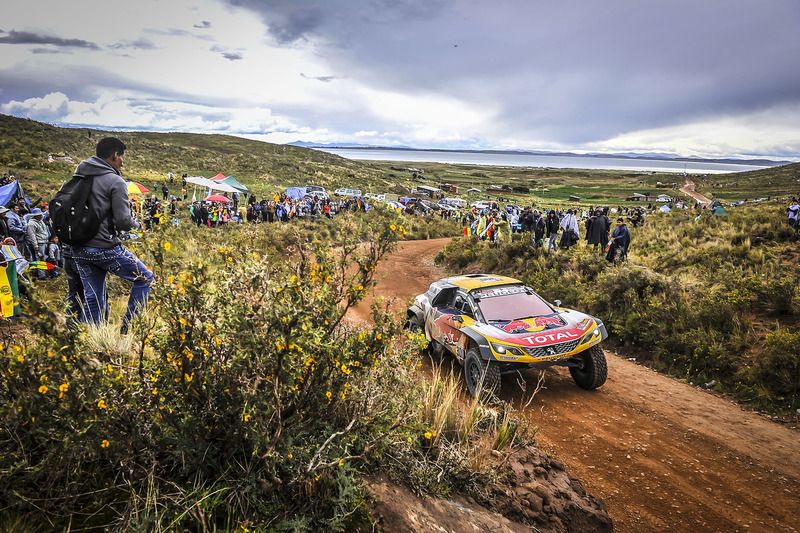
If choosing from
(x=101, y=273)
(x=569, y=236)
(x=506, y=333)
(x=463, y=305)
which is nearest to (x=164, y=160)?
(x=569, y=236)

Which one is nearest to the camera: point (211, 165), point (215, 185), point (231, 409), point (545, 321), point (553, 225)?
point (231, 409)

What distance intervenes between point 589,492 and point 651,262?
39.5 feet

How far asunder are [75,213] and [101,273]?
0.70 metres

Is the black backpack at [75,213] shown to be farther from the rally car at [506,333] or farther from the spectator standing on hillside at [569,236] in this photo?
the spectator standing on hillside at [569,236]

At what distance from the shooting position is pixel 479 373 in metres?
6.18

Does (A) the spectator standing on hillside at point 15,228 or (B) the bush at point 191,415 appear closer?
(B) the bush at point 191,415

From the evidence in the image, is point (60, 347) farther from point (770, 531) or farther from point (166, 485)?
point (770, 531)

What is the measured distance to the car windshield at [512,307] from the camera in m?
6.95

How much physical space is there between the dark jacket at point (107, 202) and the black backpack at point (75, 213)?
0.15 feet

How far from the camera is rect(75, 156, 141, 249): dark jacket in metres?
3.91

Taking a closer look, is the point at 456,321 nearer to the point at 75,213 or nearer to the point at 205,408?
the point at 205,408

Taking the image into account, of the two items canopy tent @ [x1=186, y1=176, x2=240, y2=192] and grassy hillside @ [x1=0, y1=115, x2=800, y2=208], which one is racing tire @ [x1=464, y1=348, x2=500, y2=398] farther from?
grassy hillside @ [x1=0, y1=115, x2=800, y2=208]

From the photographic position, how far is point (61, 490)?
7.18 ft

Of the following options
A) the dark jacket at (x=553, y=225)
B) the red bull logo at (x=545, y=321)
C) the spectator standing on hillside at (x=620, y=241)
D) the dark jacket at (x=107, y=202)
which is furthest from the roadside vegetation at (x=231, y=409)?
the dark jacket at (x=553, y=225)
